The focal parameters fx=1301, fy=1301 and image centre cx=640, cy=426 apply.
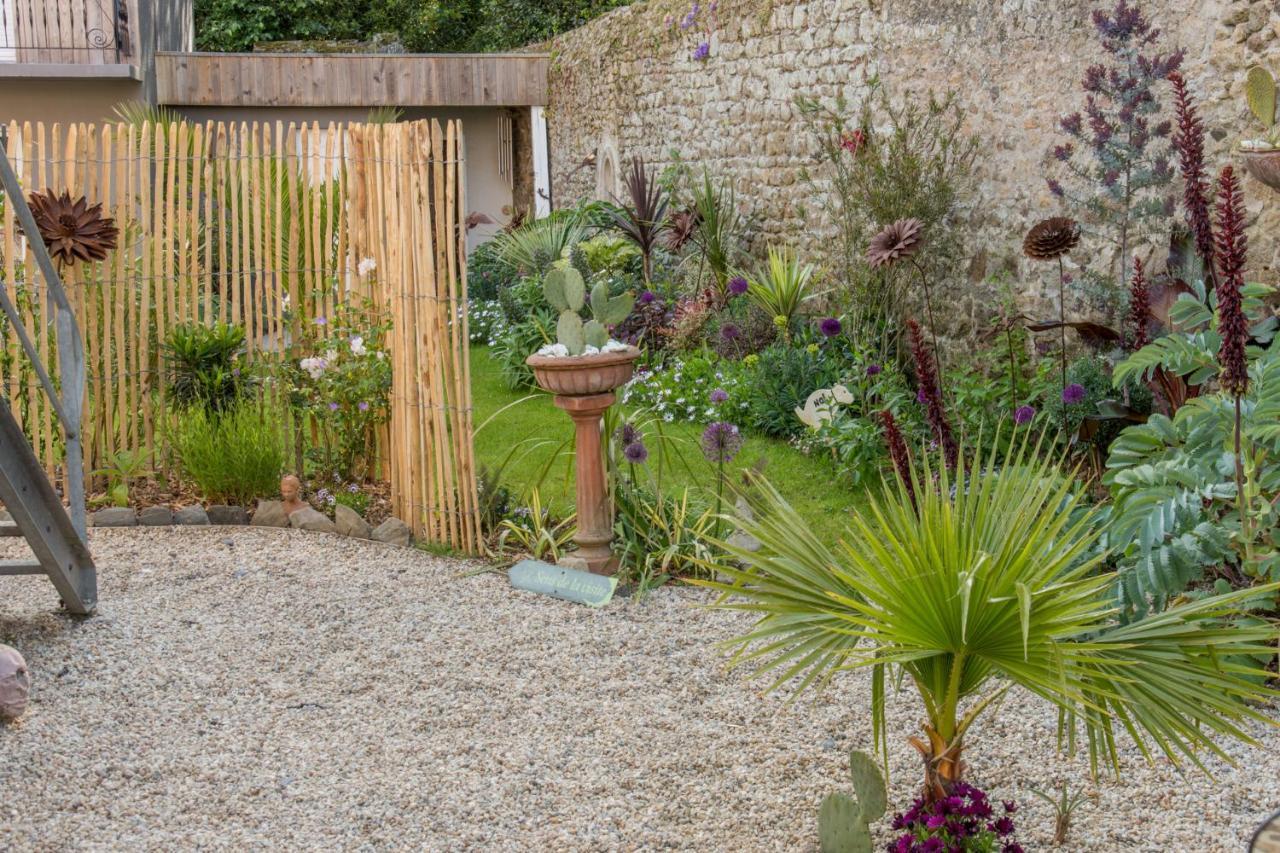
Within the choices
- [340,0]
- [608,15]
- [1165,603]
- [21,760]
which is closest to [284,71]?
[608,15]

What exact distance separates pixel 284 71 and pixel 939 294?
9065 millimetres

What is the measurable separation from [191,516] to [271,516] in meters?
0.38

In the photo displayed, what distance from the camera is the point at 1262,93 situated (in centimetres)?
508

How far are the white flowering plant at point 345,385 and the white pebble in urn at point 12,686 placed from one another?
2360 mm

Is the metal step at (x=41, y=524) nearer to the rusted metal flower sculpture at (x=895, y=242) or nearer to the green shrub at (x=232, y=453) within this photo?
the green shrub at (x=232, y=453)

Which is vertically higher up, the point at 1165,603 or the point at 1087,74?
the point at 1087,74

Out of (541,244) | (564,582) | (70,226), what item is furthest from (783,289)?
(70,226)

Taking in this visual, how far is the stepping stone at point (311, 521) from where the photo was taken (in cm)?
596

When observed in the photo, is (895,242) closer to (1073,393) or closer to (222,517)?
(1073,393)

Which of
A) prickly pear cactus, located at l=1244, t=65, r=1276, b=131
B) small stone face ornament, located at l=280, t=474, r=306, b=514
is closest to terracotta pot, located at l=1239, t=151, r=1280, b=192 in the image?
prickly pear cactus, located at l=1244, t=65, r=1276, b=131

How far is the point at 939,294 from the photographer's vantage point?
771 centimetres

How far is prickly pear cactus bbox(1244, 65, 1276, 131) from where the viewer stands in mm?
5059

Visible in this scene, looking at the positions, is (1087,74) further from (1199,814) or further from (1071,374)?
(1199,814)

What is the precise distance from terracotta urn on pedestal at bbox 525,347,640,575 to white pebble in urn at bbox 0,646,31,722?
2.04 metres
